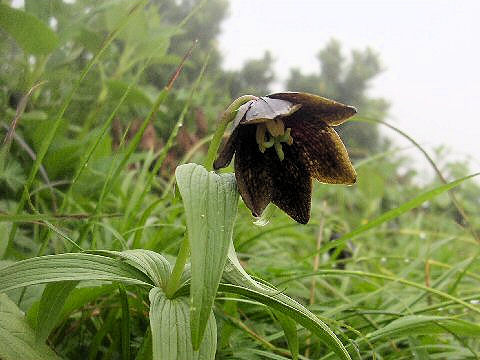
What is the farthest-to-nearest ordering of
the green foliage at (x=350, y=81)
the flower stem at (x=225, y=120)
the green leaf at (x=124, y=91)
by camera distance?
the green foliage at (x=350, y=81) < the green leaf at (x=124, y=91) < the flower stem at (x=225, y=120)

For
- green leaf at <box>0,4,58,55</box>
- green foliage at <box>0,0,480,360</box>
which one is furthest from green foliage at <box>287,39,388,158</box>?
green leaf at <box>0,4,58,55</box>

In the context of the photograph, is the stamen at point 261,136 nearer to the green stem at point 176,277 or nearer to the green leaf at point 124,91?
the green stem at point 176,277

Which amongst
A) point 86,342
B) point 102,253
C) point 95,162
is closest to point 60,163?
point 95,162

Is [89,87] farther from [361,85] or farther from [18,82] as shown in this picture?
[361,85]

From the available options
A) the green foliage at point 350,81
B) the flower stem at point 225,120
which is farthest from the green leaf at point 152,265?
the green foliage at point 350,81

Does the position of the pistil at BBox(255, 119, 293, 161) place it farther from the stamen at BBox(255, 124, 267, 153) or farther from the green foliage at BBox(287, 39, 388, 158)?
the green foliage at BBox(287, 39, 388, 158)

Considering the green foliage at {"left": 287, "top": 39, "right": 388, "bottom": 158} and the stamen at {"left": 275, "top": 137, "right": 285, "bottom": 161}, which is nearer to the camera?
the stamen at {"left": 275, "top": 137, "right": 285, "bottom": 161}
